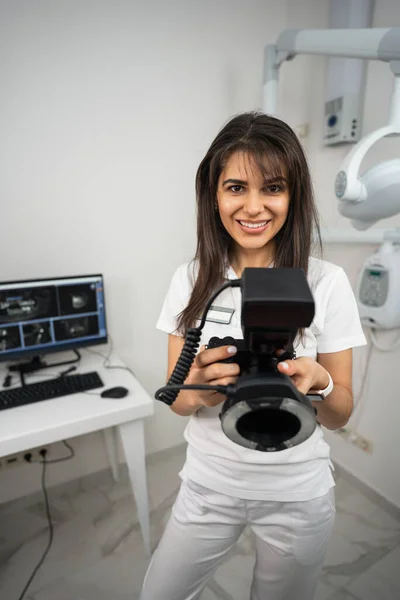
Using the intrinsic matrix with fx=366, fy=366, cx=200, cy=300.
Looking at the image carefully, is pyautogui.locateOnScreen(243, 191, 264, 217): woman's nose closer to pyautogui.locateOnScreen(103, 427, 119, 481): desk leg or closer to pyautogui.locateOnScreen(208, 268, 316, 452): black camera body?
pyautogui.locateOnScreen(208, 268, 316, 452): black camera body

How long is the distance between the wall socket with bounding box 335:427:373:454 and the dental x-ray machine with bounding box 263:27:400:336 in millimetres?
660

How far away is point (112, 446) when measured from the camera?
190cm

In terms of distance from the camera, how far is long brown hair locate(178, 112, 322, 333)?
77 centimetres

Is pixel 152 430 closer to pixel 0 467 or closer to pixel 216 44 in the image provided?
pixel 0 467

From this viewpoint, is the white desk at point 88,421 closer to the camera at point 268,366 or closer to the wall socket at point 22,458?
the wall socket at point 22,458

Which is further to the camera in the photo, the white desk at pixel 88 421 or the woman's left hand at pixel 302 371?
the white desk at pixel 88 421

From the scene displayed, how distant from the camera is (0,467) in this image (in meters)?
1.70

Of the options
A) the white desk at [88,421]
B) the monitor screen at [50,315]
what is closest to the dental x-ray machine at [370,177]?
the white desk at [88,421]

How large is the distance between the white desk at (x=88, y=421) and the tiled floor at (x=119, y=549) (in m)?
0.18

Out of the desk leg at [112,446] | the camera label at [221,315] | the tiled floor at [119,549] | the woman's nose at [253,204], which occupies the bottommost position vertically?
the tiled floor at [119,549]

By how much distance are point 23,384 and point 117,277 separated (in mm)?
628

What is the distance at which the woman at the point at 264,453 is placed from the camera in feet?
2.54

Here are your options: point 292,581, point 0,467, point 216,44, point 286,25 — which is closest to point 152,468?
point 0,467

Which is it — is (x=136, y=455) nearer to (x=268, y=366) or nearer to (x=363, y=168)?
(x=268, y=366)
